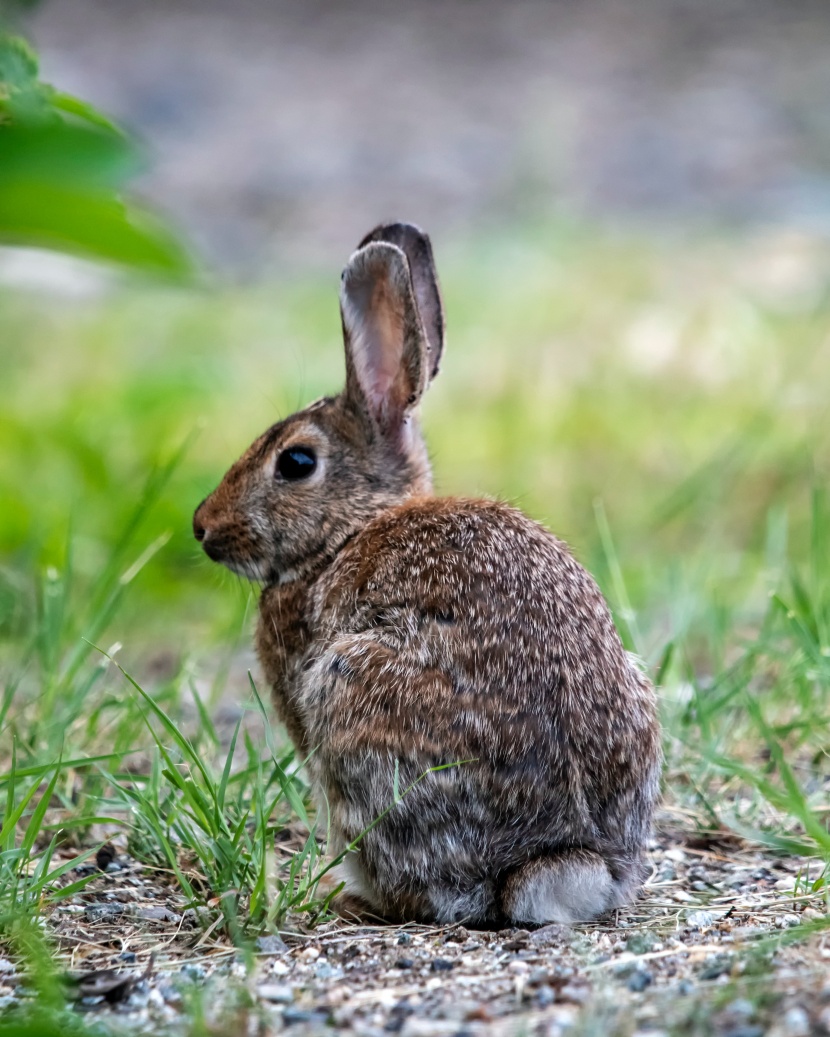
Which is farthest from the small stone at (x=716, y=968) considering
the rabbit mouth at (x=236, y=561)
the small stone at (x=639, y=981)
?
the rabbit mouth at (x=236, y=561)

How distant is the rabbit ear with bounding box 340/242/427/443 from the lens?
178 inches

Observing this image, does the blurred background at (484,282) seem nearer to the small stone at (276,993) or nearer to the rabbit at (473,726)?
the rabbit at (473,726)

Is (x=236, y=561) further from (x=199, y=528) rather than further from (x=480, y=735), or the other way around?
(x=480, y=735)

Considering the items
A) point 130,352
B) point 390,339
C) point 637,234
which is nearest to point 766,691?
point 390,339

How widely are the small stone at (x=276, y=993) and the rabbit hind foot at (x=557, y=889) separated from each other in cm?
79

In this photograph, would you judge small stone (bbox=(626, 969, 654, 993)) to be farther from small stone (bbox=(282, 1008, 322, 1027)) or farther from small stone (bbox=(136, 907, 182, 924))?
small stone (bbox=(136, 907, 182, 924))

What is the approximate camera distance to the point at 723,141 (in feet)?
57.7

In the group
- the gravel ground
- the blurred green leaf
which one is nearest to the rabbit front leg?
the gravel ground

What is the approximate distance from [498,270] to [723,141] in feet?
20.2

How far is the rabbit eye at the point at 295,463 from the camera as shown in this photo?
464cm

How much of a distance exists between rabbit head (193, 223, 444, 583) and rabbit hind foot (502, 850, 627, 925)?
1345 mm

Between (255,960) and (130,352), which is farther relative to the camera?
(130,352)

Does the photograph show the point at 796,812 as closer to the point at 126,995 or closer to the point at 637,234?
the point at 126,995

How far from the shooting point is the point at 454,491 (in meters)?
7.35
